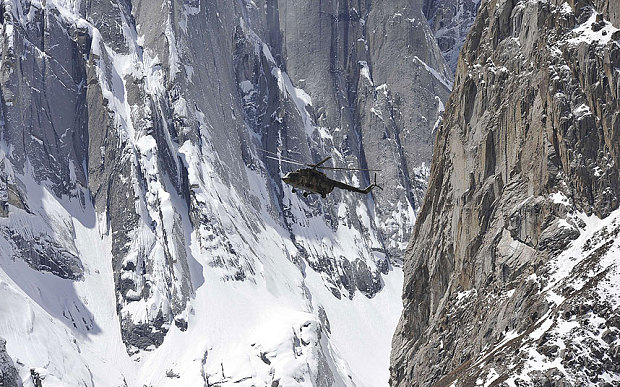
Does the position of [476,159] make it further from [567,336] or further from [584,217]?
[567,336]

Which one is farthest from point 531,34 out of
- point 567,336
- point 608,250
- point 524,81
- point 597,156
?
point 567,336

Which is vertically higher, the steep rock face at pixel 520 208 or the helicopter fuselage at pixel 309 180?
the steep rock face at pixel 520 208

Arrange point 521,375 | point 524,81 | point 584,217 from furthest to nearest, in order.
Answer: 1. point 524,81
2. point 584,217
3. point 521,375

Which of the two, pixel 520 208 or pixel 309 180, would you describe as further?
pixel 520 208

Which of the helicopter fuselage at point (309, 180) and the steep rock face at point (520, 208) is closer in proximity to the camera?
the helicopter fuselage at point (309, 180)

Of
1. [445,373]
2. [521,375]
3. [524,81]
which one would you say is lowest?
[521,375]

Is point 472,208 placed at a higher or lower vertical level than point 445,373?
higher

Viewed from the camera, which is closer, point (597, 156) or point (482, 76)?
point (597, 156)

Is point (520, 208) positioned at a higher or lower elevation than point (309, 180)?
higher
